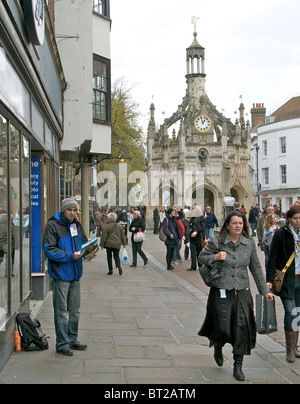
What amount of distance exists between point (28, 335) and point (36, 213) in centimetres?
386

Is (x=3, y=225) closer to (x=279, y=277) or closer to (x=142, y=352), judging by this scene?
(x=142, y=352)

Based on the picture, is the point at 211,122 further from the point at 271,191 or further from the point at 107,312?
the point at 107,312

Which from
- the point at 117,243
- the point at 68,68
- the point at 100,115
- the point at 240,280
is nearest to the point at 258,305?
the point at 240,280

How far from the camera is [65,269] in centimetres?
666

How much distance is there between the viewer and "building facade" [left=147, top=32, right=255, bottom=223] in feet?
174

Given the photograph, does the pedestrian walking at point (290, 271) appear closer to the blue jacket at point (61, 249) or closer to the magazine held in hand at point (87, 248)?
the magazine held in hand at point (87, 248)

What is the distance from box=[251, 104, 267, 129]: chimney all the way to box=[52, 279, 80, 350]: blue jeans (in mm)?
69447

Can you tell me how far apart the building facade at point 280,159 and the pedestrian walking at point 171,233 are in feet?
128

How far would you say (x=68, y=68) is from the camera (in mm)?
15367

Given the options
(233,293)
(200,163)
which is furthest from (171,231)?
(200,163)

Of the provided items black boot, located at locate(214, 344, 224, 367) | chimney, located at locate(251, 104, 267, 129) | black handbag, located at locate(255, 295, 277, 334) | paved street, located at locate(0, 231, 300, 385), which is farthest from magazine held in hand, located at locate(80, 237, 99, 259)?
chimney, located at locate(251, 104, 267, 129)

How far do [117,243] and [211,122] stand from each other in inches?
1693

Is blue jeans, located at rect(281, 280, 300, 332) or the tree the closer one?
blue jeans, located at rect(281, 280, 300, 332)

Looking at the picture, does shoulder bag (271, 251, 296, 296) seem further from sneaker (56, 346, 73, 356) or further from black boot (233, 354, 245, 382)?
sneaker (56, 346, 73, 356)
